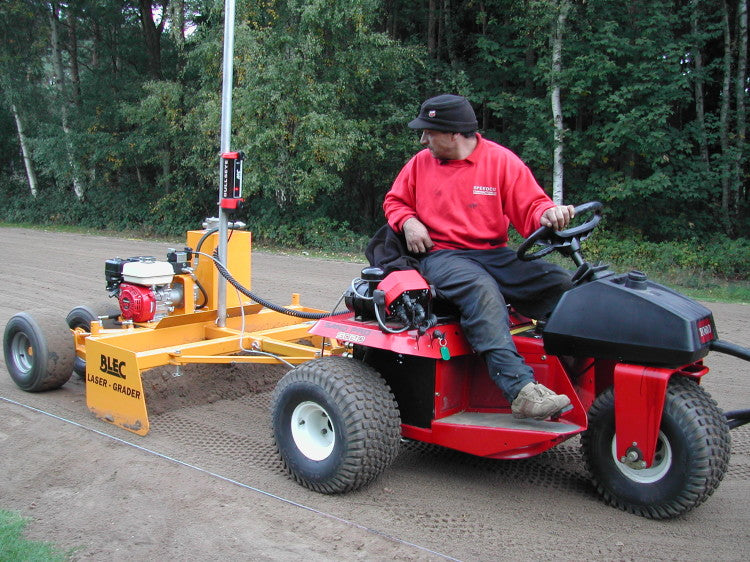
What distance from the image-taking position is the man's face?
3769 millimetres

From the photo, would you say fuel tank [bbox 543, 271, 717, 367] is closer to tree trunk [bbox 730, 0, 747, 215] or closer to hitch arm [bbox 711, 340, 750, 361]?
hitch arm [bbox 711, 340, 750, 361]

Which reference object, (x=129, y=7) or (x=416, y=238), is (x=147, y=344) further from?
(x=129, y=7)

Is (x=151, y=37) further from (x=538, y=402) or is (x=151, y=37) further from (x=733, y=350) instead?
(x=733, y=350)

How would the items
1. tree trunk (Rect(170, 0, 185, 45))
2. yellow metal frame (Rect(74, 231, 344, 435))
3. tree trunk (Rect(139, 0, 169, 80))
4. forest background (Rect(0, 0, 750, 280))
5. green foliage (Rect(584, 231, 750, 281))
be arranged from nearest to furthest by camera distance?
yellow metal frame (Rect(74, 231, 344, 435)) < green foliage (Rect(584, 231, 750, 281)) < forest background (Rect(0, 0, 750, 280)) < tree trunk (Rect(170, 0, 185, 45)) < tree trunk (Rect(139, 0, 169, 80))

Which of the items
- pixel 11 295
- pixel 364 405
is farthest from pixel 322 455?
pixel 11 295

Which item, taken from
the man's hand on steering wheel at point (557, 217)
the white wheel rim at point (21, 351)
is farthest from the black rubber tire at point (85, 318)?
the man's hand on steering wheel at point (557, 217)

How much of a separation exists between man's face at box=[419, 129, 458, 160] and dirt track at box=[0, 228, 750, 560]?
1.69 m

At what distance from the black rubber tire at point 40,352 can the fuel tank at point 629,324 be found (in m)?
3.40

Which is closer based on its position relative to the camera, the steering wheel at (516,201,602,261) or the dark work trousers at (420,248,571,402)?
the dark work trousers at (420,248,571,402)

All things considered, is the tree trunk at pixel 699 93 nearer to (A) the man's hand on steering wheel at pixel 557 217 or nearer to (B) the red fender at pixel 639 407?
(A) the man's hand on steering wheel at pixel 557 217

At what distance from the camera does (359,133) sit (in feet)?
54.3

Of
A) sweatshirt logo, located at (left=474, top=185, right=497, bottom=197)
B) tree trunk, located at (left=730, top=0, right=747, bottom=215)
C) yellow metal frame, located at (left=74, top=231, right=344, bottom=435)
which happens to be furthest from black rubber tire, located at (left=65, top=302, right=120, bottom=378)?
tree trunk, located at (left=730, top=0, right=747, bottom=215)

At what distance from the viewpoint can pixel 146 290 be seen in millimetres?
5047

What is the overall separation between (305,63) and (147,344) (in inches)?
479
